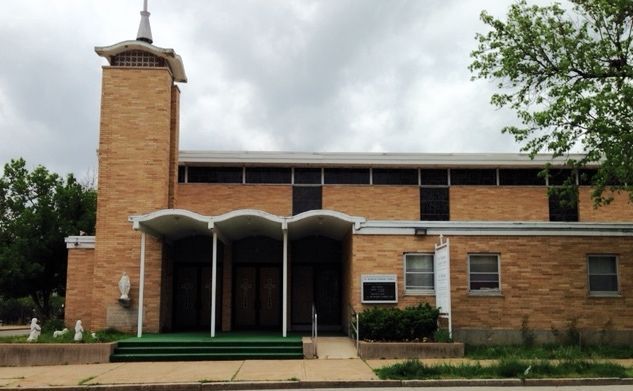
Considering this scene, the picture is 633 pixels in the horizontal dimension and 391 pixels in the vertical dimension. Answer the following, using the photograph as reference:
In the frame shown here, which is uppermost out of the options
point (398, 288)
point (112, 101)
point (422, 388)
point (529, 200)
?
point (112, 101)

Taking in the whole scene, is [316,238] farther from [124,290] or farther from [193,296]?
[124,290]

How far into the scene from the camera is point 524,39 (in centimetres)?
1836

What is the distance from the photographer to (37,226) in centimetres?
2919

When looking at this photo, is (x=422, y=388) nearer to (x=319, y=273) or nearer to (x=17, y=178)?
(x=319, y=273)

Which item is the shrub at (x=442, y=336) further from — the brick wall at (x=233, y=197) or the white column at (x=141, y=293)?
the brick wall at (x=233, y=197)

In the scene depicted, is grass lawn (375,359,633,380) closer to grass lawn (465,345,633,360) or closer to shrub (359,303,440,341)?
grass lawn (465,345,633,360)

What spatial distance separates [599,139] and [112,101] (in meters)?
14.8

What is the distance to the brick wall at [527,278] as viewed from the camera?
744 inches

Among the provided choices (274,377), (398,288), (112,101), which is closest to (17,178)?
(112,101)

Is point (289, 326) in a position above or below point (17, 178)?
below

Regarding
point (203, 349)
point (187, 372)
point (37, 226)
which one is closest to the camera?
point (187, 372)

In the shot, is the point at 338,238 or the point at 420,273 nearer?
the point at 420,273

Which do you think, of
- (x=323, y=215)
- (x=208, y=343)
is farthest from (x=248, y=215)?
(x=208, y=343)

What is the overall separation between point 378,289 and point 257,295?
6.18 m
